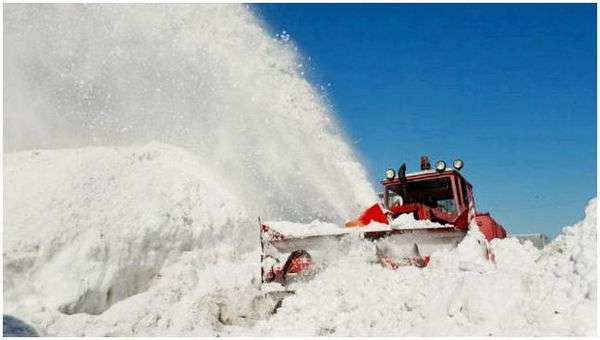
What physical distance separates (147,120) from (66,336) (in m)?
8.06

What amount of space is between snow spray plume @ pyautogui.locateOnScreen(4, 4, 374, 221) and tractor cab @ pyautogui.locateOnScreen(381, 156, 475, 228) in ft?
5.19

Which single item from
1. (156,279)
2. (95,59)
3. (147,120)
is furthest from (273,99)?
(156,279)

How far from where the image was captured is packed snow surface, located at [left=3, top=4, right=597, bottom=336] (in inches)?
258

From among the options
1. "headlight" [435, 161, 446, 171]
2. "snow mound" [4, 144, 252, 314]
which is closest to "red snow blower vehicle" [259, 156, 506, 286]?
"headlight" [435, 161, 446, 171]

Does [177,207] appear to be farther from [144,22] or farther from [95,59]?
[144,22]

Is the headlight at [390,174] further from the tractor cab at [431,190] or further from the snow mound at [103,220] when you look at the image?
the snow mound at [103,220]

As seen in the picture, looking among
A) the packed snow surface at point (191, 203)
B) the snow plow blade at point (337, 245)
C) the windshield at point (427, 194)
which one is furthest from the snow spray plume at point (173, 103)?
the snow plow blade at point (337, 245)

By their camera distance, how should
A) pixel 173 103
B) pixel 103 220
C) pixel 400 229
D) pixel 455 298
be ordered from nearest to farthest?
pixel 455 298 → pixel 103 220 → pixel 400 229 → pixel 173 103

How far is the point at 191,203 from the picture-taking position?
10.3m

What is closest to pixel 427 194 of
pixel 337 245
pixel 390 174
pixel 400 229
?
pixel 390 174

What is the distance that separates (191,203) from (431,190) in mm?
5119

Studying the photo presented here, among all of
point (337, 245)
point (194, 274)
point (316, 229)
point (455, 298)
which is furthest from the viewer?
point (316, 229)

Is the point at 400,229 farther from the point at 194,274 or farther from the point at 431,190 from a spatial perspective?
the point at 194,274

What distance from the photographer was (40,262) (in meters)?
7.60
